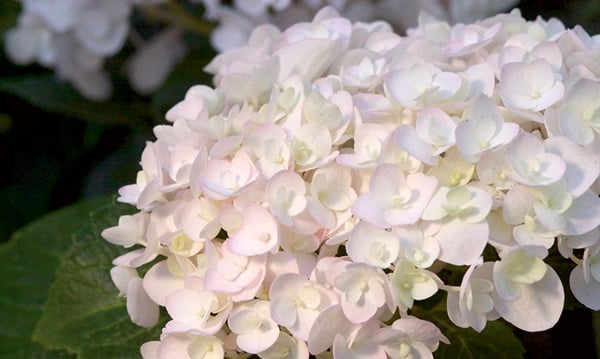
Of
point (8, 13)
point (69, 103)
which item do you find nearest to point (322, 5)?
point (69, 103)

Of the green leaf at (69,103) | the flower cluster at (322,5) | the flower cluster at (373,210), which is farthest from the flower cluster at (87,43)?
the flower cluster at (373,210)

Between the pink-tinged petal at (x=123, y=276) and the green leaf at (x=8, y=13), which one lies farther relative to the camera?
the green leaf at (x=8, y=13)

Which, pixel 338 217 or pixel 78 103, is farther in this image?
pixel 78 103

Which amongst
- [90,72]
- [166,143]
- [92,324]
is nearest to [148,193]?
[166,143]

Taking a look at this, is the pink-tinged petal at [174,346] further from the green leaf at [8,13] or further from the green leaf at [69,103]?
the green leaf at [8,13]

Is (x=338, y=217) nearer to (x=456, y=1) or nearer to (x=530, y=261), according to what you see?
(x=530, y=261)

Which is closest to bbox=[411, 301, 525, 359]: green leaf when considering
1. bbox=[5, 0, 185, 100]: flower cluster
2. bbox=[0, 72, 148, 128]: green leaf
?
bbox=[5, 0, 185, 100]: flower cluster
